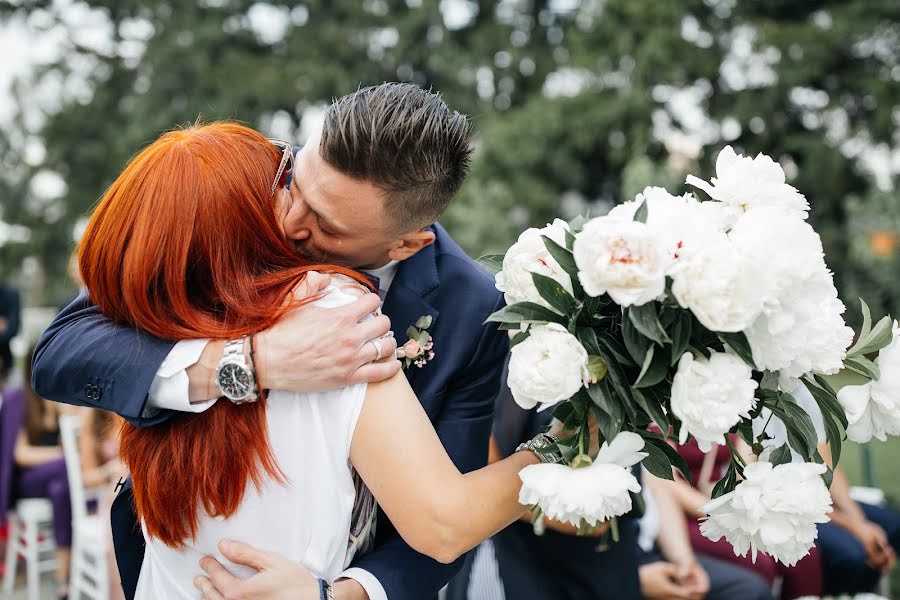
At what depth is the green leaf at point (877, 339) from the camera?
1639 mm

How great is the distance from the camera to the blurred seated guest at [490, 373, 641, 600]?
9.14 feet

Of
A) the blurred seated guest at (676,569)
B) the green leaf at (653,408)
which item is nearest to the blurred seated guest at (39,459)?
the blurred seated guest at (676,569)

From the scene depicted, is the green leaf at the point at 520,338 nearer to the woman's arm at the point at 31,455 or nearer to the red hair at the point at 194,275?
the red hair at the point at 194,275

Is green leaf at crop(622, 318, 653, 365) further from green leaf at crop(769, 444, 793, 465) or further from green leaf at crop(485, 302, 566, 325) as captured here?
green leaf at crop(769, 444, 793, 465)

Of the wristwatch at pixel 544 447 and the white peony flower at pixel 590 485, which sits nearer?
the white peony flower at pixel 590 485

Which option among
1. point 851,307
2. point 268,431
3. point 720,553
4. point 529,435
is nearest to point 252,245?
point 268,431

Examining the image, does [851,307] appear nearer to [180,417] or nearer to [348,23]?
[348,23]

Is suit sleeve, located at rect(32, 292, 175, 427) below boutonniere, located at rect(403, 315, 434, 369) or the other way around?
the other way around

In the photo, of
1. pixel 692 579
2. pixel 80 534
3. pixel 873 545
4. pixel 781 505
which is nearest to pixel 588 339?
pixel 781 505

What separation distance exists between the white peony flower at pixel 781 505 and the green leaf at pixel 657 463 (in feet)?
0.33

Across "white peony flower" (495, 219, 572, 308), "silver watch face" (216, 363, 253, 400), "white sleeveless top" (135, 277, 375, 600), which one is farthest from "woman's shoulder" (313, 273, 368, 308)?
"white peony flower" (495, 219, 572, 308)

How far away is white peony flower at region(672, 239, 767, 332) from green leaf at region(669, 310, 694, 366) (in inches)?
2.9

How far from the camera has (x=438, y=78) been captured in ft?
64.4

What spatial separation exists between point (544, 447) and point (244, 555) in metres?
0.69
